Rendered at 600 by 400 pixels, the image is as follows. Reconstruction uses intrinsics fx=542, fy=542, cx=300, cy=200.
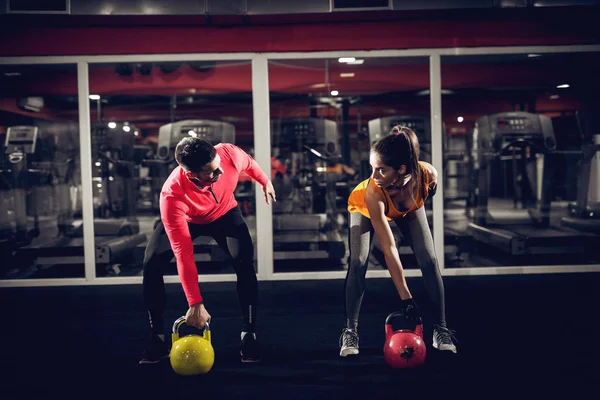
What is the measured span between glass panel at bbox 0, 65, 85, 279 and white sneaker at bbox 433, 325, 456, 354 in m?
3.76

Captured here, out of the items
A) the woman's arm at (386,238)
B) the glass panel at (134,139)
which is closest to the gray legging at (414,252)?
the woman's arm at (386,238)

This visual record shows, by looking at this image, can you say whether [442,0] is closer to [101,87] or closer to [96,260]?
[96,260]

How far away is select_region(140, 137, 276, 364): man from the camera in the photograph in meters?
2.48

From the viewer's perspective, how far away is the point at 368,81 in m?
8.32

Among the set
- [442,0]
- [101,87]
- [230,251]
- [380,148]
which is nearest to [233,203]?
[230,251]

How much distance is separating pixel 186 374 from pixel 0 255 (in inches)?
180

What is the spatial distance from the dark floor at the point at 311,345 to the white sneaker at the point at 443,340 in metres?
0.04

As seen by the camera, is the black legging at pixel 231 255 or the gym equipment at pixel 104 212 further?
the gym equipment at pixel 104 212

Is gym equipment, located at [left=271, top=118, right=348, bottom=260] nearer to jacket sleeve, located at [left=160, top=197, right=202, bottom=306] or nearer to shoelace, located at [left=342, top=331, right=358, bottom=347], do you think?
shoelace, located at [left=342, top=331, right=358, bottom=347]

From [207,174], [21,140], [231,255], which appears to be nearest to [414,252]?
[231,255]

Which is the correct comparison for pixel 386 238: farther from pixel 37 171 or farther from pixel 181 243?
pixel 37 171

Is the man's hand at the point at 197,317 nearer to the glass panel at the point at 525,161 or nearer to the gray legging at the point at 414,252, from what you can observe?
the gray legging at the point at 414,252

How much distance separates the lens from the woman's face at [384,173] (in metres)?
2.61

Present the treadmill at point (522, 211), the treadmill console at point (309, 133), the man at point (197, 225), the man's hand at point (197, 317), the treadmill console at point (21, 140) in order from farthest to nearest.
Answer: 1. the treadmill console at point (21, 140)
2. the treadmill console at point (309, 133)
3. the treadmill at point (522, 211)
4. the man at point (197, 225)
5. the man's hand at point (197, 317)
